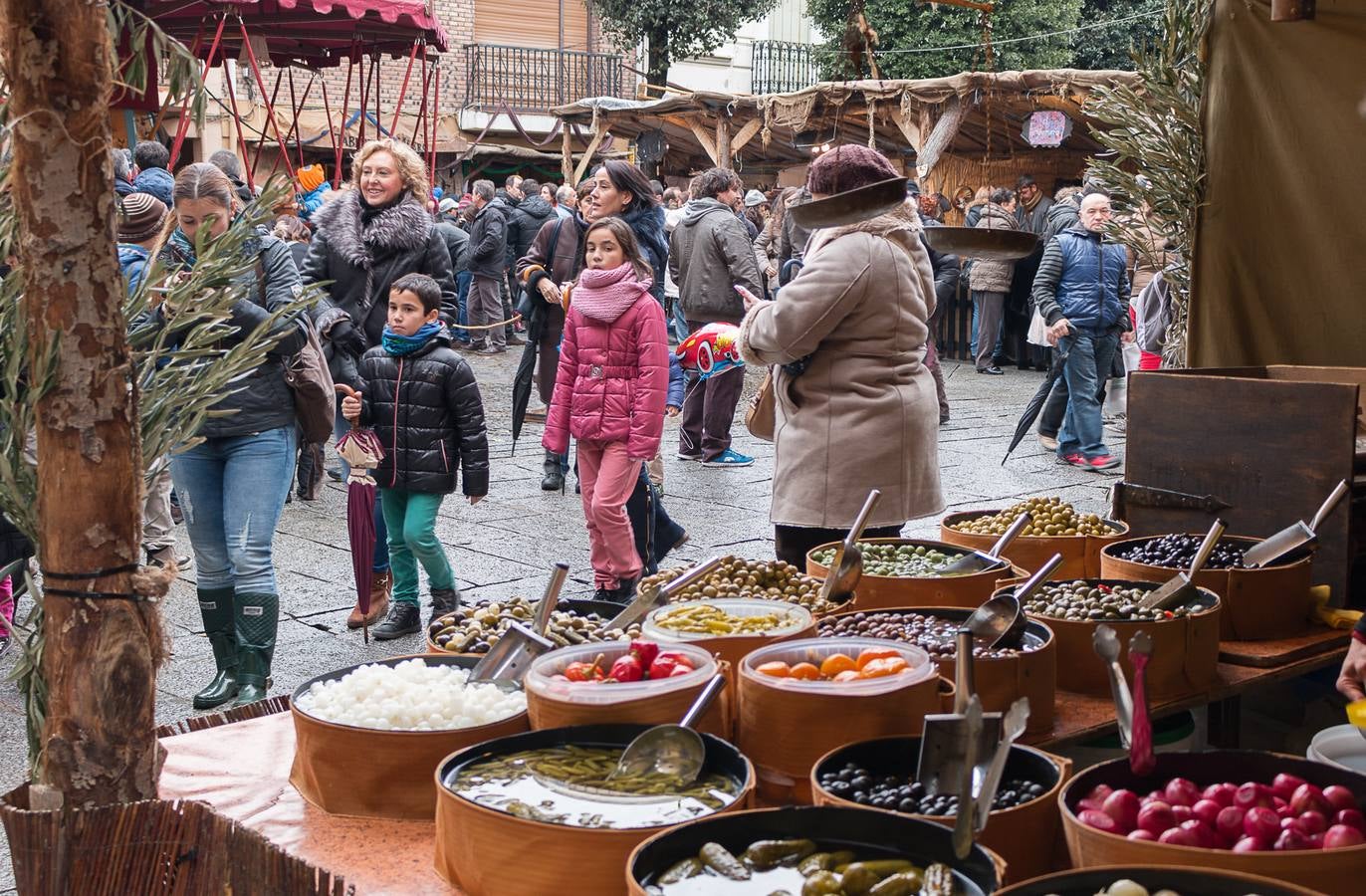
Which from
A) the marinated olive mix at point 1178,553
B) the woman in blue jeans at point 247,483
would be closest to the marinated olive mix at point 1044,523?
the marinated olive mix at point 1178,553

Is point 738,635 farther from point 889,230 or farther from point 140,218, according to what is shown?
point 140,218

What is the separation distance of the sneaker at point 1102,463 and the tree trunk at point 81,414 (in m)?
8.58

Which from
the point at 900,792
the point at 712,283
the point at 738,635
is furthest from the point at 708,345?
the point at 900,792

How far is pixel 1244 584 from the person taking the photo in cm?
358

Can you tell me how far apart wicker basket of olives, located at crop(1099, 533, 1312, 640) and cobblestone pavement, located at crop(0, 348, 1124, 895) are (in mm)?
2971

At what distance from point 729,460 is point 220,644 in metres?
5.36

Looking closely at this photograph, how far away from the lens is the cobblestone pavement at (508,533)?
17.8ft

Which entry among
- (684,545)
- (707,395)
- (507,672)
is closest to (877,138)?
(707,395)

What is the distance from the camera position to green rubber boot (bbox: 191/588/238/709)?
4.86m

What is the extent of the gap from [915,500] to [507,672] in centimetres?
224

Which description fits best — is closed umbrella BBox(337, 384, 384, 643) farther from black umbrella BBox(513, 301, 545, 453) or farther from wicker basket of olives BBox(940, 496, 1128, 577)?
black umbrella BBox(513, 301, 545, 453)

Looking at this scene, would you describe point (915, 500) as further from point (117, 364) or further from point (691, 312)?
point (691, 312)

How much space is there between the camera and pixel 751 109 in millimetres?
21250

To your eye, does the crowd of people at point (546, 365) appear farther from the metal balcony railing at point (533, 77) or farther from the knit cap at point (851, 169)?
the metal balcony railing at point (533, 77)
